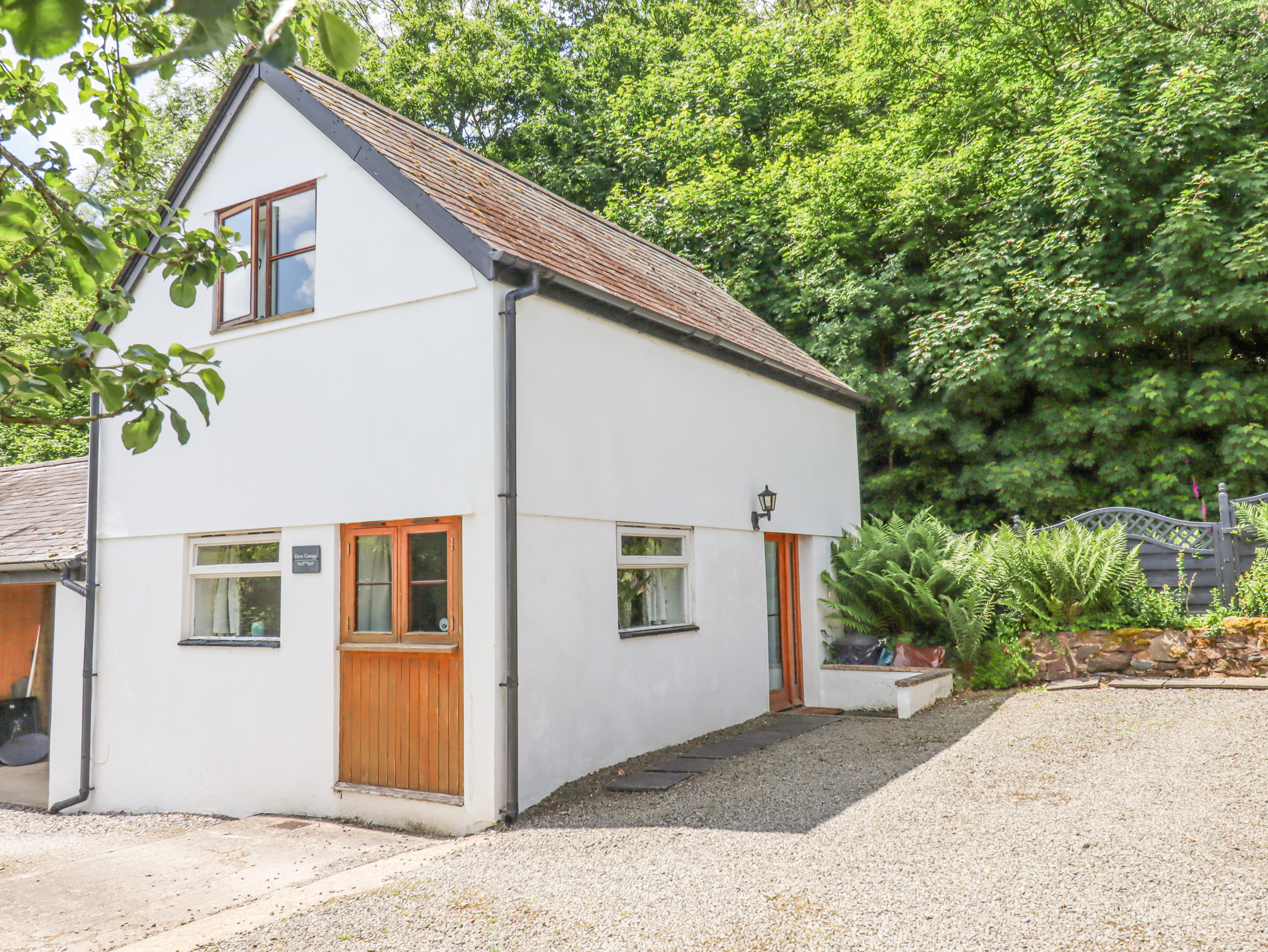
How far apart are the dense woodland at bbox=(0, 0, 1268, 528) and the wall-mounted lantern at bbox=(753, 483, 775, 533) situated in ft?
18.1

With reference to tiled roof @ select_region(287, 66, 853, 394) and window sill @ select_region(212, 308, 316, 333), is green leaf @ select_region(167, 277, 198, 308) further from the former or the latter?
window sill @ select_region(212, 308, 316, 333)

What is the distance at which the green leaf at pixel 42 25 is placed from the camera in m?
1.07

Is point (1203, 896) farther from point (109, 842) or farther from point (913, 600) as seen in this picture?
point (109, 842)

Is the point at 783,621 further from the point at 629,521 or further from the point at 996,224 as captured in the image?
the point at 996,224

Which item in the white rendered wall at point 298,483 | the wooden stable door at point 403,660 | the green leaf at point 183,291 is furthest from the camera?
the white rendered wall at point 298,483

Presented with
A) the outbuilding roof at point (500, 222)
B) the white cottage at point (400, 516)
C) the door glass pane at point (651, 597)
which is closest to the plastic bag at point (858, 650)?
the white cottage at point (400, 516)

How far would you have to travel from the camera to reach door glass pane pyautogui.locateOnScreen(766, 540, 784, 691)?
10.1 m

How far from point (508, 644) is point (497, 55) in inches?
855

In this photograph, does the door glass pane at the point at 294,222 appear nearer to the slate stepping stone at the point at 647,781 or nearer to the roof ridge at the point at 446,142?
the roof ridge at the point at 446,142

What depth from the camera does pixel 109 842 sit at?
22.8 feet

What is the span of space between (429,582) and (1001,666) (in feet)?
22.5

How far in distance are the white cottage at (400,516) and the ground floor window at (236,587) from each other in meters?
0.03

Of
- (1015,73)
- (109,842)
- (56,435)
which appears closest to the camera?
(109,842)

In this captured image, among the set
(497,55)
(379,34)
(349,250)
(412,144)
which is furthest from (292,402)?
(379,34)
